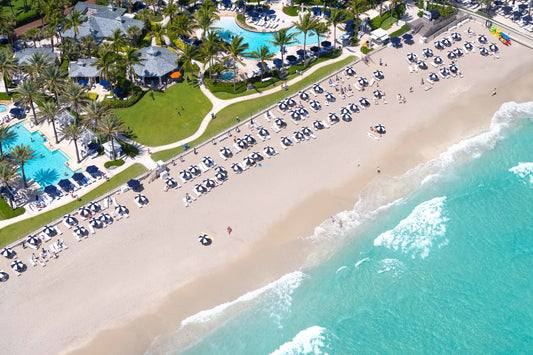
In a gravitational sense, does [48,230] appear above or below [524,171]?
above

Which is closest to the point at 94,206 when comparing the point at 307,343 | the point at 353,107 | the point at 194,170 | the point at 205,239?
the point at 194,170

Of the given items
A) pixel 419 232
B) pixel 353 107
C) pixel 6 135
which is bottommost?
pixel 419 232

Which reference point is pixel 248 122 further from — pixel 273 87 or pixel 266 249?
pixel 266 249

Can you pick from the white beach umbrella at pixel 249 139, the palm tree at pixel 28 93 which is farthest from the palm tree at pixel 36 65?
the white beach umbrella at pixel 249 139

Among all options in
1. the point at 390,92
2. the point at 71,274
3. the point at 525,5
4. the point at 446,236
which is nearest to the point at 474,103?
the point at 390,92

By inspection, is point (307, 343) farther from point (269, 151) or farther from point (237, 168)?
point (269, 151)

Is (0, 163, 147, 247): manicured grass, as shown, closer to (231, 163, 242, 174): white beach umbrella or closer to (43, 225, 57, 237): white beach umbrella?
(43, 225, 57, 237): white beach umbrella

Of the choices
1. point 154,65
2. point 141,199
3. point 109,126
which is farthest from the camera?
point 154,65

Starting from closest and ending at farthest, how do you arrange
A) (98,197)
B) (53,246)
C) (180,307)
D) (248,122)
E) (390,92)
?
1. (180,307)
2. (53,246)
3. (98,197)
4. (248,122)
5. (390,92)
